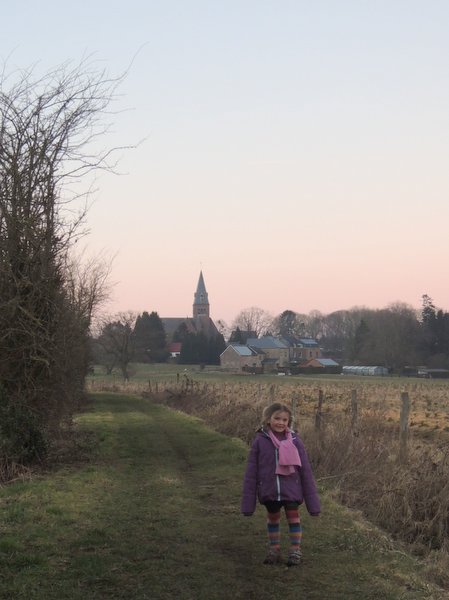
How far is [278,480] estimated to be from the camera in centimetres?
651

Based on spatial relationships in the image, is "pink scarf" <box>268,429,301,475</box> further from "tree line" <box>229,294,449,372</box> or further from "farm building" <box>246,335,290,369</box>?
"farm building" <box>246,335,290,369</box>

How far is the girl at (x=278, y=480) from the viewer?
6488 mm

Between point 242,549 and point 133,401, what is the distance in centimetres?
3151

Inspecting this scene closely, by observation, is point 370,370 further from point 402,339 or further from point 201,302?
point 201,302

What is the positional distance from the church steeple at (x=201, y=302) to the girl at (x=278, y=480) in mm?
148095

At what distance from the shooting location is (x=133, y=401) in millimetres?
38000

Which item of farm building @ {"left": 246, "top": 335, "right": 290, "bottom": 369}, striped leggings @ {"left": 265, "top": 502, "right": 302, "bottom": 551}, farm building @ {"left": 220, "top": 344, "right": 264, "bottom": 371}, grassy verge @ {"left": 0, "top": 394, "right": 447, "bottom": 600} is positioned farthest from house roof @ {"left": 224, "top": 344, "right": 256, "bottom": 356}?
striped leggings @ {"left": 265, "top": 502, "right": 302, "bottom": 551}

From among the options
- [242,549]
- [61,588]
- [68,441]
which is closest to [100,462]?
[68,441]

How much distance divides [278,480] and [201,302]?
490ft

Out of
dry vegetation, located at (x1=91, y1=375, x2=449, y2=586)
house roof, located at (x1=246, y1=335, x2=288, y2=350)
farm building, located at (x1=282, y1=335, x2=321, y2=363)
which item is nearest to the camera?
dry vegetation, located at (x1=91, y1=375, x2=449, y2=586)

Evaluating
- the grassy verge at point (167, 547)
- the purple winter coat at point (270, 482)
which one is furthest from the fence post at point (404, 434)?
the purple winter coat at point (270, 482)

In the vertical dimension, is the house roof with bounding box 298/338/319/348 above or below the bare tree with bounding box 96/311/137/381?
above

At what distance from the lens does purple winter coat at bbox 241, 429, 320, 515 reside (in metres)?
6.49

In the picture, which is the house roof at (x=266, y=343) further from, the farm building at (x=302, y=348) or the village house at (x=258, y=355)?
the farm building at (x=302, y=348)
